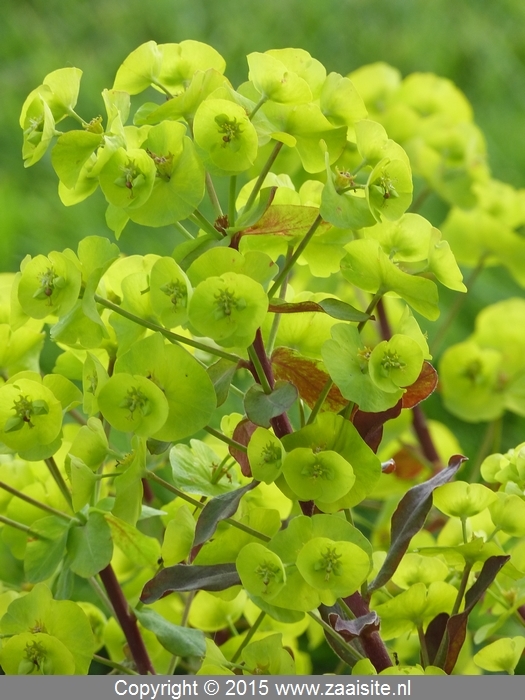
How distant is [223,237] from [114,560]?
339mm

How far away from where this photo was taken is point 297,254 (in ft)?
1.66

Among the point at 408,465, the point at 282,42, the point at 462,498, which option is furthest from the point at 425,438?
the point at 282,42

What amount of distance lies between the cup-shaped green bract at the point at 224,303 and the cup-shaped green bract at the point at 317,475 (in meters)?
0.08

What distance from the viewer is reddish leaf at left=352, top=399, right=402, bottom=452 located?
54cm

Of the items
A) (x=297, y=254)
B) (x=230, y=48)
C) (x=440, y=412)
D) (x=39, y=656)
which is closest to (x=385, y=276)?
(x=297, y=254)

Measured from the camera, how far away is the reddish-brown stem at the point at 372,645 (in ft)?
1.79

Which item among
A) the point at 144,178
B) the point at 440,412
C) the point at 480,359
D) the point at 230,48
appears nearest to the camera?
the point at 144,178

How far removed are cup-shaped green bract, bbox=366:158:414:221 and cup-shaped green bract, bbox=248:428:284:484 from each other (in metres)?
0.14

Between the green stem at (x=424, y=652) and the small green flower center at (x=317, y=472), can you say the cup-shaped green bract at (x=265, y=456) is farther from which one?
the green stem at (x=424, y=652)

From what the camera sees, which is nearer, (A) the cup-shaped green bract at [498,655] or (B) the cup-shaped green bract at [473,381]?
(A) the cup-shaped green bract at [498,655]

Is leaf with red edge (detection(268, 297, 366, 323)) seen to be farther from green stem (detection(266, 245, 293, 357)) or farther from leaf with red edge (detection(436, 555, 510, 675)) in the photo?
leaf with red edge (detection(436, 555, 510, 675))

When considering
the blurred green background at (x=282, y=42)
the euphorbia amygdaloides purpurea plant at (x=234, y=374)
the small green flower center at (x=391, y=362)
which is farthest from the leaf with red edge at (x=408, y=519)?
the blurred green background at (x=282, y=42)

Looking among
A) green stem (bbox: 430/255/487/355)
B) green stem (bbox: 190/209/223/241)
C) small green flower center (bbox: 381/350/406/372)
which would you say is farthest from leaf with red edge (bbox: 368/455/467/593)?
green stem (bbox: 430/255/487/355)

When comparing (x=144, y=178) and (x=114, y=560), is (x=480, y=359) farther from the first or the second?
(x=144, y=178)
